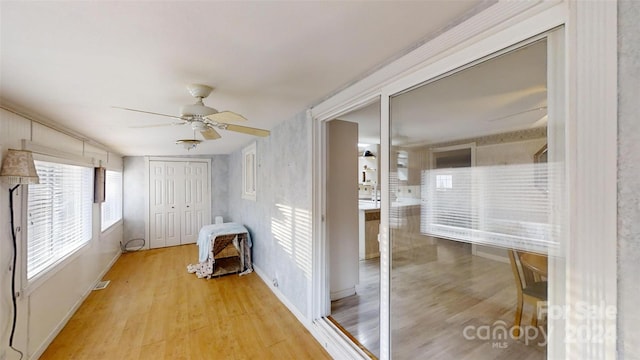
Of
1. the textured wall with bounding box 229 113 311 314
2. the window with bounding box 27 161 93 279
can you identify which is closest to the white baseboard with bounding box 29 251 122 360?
the window with bounding box 27 161 93 279

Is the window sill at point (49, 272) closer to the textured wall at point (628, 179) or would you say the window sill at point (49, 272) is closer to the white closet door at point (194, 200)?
the white closet door at point (194, 200)

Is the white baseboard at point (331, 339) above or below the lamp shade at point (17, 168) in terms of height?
below

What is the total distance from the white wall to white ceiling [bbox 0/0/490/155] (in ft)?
0.93

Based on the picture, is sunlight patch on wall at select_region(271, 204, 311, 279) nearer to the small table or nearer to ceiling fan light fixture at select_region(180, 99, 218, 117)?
ceiling fan light fixture at select_region(180, 99, 218, 117)

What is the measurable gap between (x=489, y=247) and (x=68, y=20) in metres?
2.13

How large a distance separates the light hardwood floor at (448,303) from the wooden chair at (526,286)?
0.03 metres

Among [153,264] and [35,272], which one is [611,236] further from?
[153,264]

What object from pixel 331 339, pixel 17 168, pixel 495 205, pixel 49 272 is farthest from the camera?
pixel 49 272

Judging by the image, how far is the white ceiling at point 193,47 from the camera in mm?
1066

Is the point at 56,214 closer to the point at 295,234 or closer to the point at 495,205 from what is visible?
the point at 295,234

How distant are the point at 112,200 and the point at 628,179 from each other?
6721 mm

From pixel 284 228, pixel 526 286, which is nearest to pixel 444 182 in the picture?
pixel 526 286

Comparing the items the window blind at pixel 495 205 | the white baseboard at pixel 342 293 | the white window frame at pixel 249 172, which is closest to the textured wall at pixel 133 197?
the white window frame at pixel 249 172

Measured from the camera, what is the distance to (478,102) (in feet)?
4.10
